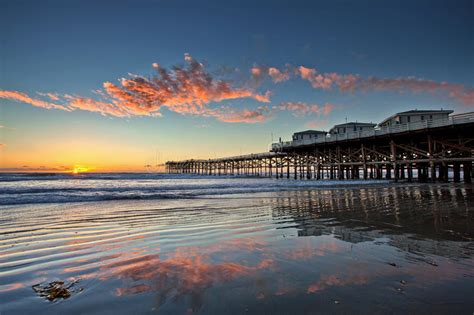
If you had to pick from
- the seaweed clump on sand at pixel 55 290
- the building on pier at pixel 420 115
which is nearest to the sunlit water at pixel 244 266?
the seaweed clump on sand at pixel 55 290

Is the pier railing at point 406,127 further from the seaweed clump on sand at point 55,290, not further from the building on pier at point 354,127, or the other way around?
the seaweed clump on sand at point 55,290

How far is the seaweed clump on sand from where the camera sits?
2.77 metres

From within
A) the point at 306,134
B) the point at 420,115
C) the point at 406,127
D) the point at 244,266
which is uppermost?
the point at 306,134

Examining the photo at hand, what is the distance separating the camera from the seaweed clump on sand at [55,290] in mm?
2768

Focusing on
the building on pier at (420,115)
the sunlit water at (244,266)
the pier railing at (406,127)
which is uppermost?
the building on pier at (420,115)

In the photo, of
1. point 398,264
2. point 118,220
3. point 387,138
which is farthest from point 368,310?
point 387,138

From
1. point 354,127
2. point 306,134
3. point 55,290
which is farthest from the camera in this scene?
point 306,134

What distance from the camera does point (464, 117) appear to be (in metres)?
22.9

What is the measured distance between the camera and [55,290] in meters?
2.92

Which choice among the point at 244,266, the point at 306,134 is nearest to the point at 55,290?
the point at 244,266

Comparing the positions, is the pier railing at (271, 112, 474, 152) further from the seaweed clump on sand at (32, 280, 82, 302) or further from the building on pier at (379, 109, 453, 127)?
the seaweed clump on sand at (32, 280, 82, 302)

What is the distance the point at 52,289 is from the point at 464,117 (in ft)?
98.2

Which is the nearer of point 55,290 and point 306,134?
point 55,290

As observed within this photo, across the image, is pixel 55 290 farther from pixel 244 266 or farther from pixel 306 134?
pixel 306 134
